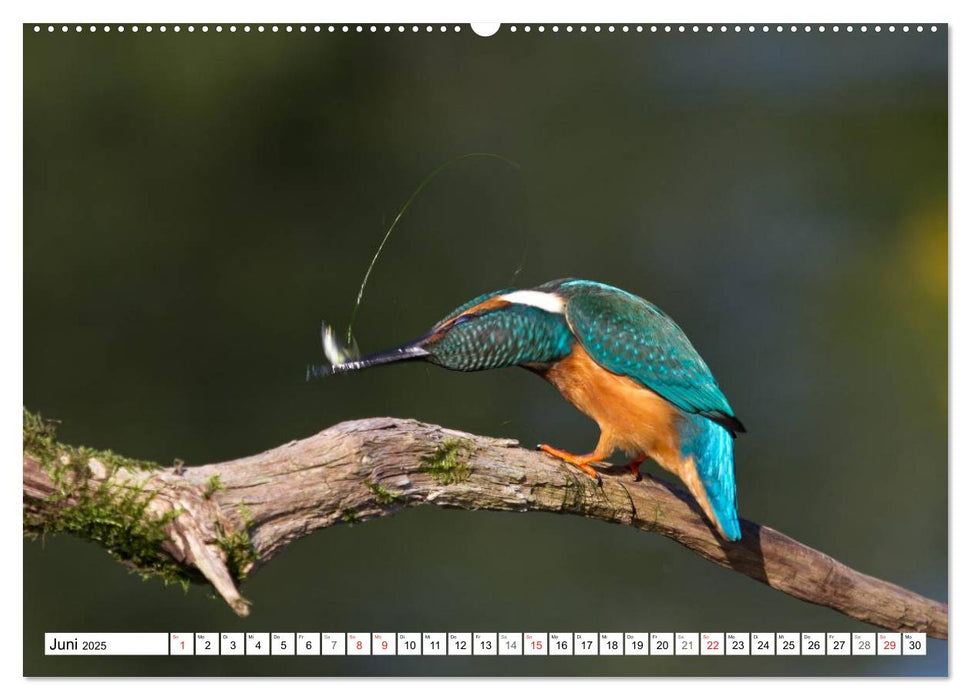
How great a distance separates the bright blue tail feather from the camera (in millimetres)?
2902

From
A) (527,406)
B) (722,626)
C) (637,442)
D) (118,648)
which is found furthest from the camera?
(527,406)

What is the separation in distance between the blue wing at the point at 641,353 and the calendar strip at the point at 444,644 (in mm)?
573

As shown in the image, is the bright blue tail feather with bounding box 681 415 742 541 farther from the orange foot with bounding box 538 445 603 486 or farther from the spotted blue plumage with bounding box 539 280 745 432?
the orange foot with bounding box 538 445 603 486

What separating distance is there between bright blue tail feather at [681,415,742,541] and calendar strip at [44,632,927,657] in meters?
0.30

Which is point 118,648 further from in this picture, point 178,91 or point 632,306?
point 178,91

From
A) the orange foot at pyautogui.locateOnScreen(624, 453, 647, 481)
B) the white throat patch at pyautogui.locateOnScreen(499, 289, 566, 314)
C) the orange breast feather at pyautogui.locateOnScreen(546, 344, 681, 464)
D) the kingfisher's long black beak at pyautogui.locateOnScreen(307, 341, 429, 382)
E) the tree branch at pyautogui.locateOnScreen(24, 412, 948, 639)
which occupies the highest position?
the white throat patch at pyautogui.locateOnScreen(499, 289, 566, 314)

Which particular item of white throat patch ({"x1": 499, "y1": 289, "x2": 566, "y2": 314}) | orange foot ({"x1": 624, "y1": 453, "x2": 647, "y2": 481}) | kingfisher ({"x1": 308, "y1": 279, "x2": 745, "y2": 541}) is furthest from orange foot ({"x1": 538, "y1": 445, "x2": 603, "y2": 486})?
white throat patch ({"x1": 499, "y1": 289, "x2": 566, "y2": 314})

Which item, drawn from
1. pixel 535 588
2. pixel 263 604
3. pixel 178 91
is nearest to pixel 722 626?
pixel 535 588

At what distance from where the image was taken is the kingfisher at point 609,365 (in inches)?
115

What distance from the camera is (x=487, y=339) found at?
2.93 m

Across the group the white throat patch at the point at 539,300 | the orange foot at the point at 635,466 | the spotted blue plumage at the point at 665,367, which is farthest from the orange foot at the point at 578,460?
the white throat patch at the point at 539,300

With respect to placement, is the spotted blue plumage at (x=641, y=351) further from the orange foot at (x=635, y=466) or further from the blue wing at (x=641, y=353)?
the orange foot at (x=635, y=466)

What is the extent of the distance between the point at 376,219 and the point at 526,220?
71 cm

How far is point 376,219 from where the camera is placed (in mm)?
4746
